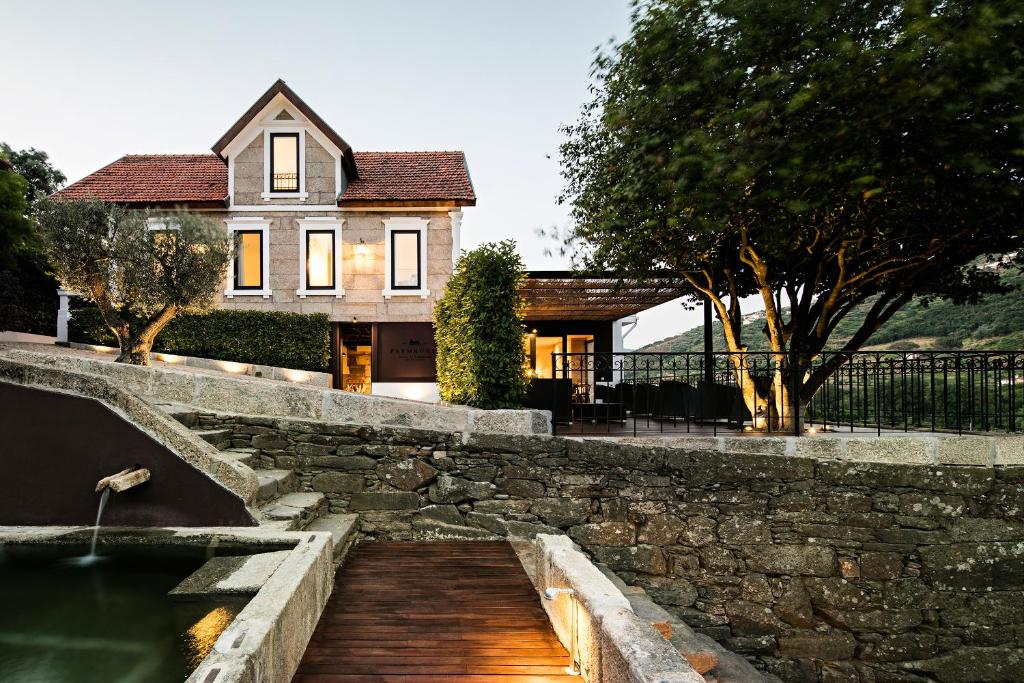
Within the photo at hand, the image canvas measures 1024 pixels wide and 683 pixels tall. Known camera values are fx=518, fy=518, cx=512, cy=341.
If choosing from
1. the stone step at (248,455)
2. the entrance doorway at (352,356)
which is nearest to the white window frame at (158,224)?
the entrance doorway at (352,356)

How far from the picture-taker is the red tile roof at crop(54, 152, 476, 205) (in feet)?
45.0

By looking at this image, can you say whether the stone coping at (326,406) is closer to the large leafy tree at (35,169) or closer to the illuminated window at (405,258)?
the illuminated window at (405,258)

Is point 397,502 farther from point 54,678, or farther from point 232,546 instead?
point 54,678

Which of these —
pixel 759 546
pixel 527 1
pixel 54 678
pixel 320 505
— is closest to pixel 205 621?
pixel 54 678

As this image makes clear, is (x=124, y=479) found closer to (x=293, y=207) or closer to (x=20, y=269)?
(x=293, y=207)

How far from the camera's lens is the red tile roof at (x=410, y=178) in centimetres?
1381

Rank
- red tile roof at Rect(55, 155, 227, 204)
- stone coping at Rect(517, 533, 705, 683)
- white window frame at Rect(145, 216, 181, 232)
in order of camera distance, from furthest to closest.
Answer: red tile roof at Rect(55, 155, 227, 204) < white window frame at Rect(145, 216, 181, 232) < stone coping at Rect(517, 533, 705, 683)

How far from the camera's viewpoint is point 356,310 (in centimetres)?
1380

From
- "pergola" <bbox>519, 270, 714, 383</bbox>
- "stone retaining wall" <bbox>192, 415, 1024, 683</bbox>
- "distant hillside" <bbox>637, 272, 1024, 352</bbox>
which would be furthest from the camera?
"distant hillside" <bbox>637, 272, 1024, 352</bbox>

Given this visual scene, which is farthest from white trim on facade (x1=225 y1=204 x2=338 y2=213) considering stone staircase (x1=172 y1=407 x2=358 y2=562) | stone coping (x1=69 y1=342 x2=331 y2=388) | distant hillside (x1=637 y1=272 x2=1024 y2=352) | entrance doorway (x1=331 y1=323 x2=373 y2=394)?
distant hillside (x1=637 y1=272 x2=1024 y2=352)

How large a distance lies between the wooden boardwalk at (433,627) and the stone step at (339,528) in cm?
18

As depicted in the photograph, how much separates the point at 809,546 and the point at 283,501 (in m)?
5.62

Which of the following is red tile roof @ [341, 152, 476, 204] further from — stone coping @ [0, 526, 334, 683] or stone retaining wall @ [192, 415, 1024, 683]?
stone coping @ [0, 526, 334, 683]

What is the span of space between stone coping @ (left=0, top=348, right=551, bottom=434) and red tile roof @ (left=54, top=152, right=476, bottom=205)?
830 cm
